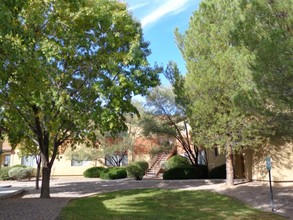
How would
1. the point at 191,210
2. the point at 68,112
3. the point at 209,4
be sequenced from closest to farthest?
1. the point at 191,210
2. the point at 68,112
3. the point at 209,4

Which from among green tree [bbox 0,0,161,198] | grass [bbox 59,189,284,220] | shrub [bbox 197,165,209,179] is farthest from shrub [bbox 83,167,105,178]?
green tree [bbox 0,0,161,198]

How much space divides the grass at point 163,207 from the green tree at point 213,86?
9.86 ft

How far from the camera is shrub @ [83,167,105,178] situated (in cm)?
3122

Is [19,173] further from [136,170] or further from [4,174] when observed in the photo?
[136,170]

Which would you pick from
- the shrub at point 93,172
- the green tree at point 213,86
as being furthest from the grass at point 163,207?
the shrub at point 93,172

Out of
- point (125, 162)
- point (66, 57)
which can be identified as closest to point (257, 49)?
point (66, 57)

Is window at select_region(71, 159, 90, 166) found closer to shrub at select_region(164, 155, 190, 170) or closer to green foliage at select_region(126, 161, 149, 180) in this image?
green foliage at select_region(126, 161, 149, 180)

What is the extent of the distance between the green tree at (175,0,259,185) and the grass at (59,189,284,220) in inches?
118

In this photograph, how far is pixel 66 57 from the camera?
14289mm

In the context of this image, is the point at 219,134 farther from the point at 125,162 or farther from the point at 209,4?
the point at 125,162

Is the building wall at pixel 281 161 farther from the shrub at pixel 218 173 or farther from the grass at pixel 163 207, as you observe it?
the shrub at pixel 218 173

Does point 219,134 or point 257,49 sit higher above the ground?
point 257,49

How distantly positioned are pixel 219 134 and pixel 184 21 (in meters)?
7.27

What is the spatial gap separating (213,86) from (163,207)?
6804 millimetres
